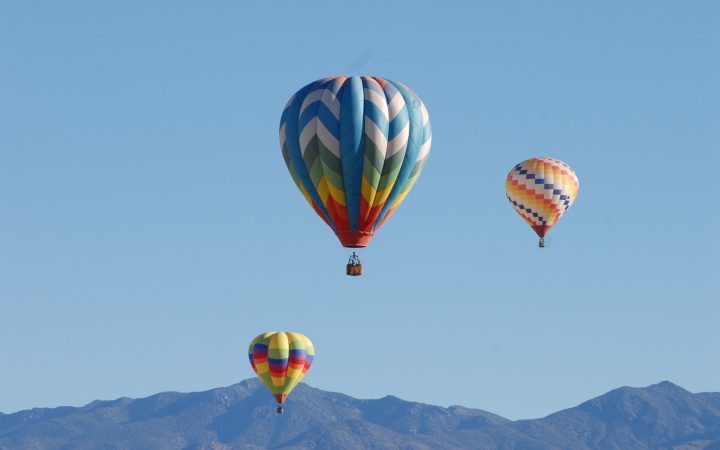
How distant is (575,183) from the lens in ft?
619

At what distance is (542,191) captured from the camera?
186m

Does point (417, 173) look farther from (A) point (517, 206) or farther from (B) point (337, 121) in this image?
(A) point (517, 206)

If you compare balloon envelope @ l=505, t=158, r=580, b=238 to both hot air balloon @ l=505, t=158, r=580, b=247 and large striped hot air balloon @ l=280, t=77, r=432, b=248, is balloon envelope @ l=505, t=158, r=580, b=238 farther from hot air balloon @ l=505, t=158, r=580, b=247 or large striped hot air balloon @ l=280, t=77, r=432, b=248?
large striped hot air balloon @ l=280, t=77, r=432, b=248

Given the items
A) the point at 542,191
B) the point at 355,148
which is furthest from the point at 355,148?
the point at 542,191

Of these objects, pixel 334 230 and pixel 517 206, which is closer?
pixel 334 230

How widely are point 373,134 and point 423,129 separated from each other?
18.7ft

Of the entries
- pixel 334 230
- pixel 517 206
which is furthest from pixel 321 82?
pixel 517 206

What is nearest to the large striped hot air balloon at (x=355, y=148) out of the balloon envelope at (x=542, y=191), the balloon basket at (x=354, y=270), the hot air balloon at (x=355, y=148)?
the hot air balloon at (x=355, y=148)

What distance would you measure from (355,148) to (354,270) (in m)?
9.45

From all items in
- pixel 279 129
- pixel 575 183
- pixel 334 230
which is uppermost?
pixel 575 183

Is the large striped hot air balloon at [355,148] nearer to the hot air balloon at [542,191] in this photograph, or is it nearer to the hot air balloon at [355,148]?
the hot air balloon at [355,148]

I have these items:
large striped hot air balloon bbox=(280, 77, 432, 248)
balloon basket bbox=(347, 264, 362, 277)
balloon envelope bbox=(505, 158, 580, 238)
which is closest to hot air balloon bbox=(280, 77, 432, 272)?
large striped hot air balloon bbox=(280, 77, 432, 248)

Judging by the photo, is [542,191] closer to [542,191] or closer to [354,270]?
[542,191]

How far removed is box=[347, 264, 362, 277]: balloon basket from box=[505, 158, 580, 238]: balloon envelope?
51.0m
